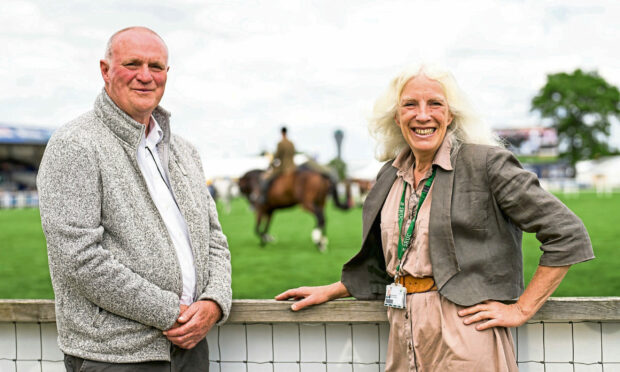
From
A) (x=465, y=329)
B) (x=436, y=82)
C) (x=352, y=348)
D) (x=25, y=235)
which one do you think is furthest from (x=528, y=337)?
(x=25, y=235)

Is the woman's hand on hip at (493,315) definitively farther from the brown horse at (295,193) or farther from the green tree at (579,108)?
the green tree at (579,108)

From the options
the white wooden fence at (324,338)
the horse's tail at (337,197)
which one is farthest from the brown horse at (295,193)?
the white wooden fence at (324,338)

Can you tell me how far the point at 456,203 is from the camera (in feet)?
5.61

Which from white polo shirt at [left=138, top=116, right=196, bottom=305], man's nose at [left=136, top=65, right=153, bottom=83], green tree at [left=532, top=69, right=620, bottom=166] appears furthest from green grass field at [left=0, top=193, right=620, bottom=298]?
green tree at [left=532, top=69, right=620, bottom=166]

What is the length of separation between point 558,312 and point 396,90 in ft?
3.17

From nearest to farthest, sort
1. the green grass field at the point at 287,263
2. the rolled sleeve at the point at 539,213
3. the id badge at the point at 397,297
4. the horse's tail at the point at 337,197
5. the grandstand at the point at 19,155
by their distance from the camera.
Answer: the rolled sleeve at the point at 539,213, the id badge at the point at 397,297, the green grass field at the point at 287,263, the horse's tail at the point at 337,197, the grandstand at the point at 19,155

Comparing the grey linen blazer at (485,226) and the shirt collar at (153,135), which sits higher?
the shirt collar at (153,135)

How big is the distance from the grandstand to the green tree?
155 feet

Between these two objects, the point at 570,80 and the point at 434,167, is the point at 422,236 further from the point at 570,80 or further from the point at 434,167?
the point at 570,80

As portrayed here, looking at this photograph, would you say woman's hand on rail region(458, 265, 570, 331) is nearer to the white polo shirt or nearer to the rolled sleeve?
the rolled sleeve

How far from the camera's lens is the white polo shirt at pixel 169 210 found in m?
1.81

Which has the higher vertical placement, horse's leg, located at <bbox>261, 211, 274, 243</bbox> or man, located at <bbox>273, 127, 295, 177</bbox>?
man, located at <bbox>273, 127, 295, 177</bbox>

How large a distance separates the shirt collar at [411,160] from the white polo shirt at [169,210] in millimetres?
738

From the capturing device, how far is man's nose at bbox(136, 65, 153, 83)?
5.78 feet
